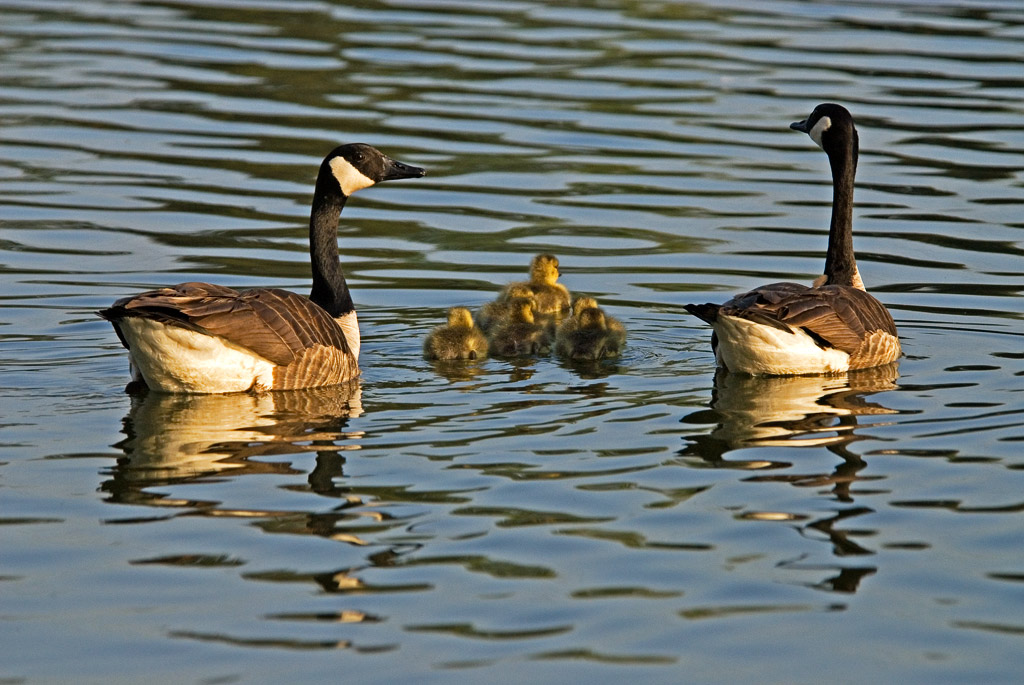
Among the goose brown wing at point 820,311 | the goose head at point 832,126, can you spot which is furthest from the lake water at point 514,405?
the goose head at point 832,126

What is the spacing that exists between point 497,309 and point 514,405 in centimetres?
214

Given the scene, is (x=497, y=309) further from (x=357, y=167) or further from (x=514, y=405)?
(x=514, y=405)

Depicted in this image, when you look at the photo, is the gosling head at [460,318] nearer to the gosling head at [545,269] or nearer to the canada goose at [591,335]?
the canada goose at [591,335]

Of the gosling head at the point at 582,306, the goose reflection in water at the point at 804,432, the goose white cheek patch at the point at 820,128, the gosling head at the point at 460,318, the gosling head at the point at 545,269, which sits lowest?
the goose reflection in water at the point at 804,432

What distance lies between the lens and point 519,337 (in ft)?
36.9

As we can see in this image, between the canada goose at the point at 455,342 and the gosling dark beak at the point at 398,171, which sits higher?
the gosling dark beak at the point at 398,171

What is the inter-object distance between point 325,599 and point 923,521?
2844 mm

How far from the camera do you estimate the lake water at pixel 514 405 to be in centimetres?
615

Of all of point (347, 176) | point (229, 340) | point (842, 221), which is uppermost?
point (347, 176)

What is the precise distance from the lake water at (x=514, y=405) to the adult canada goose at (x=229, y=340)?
0.58 feet

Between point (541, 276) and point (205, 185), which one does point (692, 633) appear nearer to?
point (541, 276)

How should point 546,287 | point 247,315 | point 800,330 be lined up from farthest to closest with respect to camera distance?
1. point 546,287
2. point 800,330
3. point 247,315

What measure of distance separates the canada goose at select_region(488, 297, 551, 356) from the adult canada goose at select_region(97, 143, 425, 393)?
107cm

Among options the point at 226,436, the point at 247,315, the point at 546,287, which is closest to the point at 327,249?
the point at 247,315
